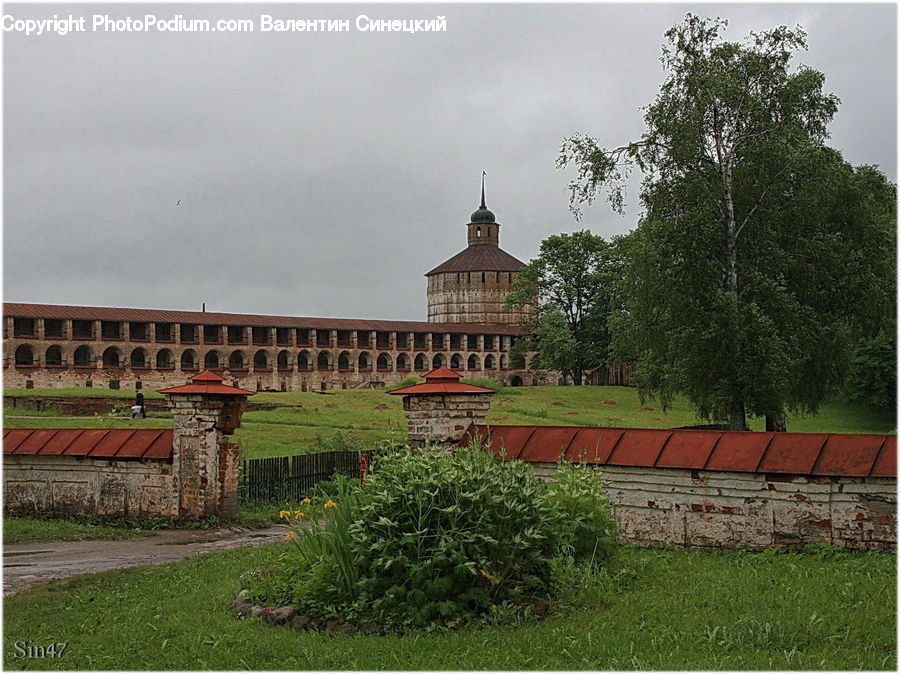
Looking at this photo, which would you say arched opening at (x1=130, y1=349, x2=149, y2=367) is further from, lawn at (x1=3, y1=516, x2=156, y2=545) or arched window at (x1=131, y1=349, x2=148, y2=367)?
lawn at (x1=3, y1=516, x2=156, y2=545)

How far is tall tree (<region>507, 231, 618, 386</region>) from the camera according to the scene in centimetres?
4975

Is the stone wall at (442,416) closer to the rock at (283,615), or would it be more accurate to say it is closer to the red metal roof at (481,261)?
the rock at (283,615)

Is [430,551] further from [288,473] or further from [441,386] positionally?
[288,473]

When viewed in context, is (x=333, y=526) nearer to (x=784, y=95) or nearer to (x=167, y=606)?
(x=167, y=606)

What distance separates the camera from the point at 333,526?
6.57m

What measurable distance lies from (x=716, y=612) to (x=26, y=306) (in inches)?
1973

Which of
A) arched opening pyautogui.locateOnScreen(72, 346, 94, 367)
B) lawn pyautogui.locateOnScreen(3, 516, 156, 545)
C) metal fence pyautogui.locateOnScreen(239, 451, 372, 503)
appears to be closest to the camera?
lawn pyautogui.locateOnScreen(3, 516, 156, 545)

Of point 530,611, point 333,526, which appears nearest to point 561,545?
point 530,611

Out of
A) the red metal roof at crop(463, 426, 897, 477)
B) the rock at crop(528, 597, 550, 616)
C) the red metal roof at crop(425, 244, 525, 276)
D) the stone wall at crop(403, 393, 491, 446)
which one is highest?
the red metal roof at crop(425, 244, 525, 276)

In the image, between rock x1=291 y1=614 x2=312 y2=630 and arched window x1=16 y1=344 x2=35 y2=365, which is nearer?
rock x1=291 y1=614 x2=312 y2=630

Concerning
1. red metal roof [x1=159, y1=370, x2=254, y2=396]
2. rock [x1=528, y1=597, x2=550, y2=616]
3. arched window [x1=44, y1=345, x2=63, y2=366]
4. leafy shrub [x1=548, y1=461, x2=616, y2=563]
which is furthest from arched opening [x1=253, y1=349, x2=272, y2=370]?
rock [x1=528, y1=597, x2=550, y2=616]

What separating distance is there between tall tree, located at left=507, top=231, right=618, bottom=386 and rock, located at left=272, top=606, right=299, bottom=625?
42813 mm

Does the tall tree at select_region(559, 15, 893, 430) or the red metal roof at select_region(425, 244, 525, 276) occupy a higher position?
the red metal roof at select_region(425, 244, 525, 276)

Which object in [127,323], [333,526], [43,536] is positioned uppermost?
[127,323]
